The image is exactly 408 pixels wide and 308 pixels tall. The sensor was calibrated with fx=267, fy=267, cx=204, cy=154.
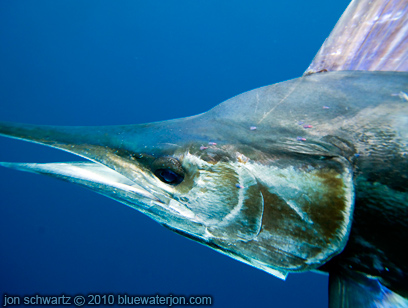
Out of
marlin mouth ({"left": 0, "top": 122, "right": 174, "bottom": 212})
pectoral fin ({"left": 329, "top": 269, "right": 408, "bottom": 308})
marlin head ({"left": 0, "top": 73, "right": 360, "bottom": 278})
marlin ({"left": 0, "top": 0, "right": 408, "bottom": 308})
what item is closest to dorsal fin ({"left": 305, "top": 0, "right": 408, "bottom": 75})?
marlin ({"left": 0, "top": 0, "right": 408, "bottom": 308})

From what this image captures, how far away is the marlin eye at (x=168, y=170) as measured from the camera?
1.09 m

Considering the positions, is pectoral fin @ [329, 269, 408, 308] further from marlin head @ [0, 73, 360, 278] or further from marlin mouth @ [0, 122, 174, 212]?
marlin mouth @ [0, 122, 174, 212]

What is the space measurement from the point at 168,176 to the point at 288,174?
1.57 feet

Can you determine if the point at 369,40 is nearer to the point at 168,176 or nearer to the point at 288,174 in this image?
the point at 288,174

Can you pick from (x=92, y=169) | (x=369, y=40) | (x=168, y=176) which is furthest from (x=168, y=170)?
(x=369, y=40)

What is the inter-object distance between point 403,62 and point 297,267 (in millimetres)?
1059

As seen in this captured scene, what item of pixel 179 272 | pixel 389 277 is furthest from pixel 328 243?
pixel 179 272

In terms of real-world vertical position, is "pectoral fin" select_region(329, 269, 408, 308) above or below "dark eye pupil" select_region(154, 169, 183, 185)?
below

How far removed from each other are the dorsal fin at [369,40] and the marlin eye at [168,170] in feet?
3.15

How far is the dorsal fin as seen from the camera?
4.30 ft

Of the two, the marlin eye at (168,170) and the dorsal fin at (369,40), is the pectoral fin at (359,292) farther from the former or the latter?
the dorsal fin at (369,40)

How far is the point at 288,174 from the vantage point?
3.29 feet

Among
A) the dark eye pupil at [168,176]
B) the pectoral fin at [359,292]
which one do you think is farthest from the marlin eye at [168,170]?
the pectoral fin at [359,292]

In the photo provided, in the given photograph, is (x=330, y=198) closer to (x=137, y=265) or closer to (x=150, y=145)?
(x=150, y=145)
